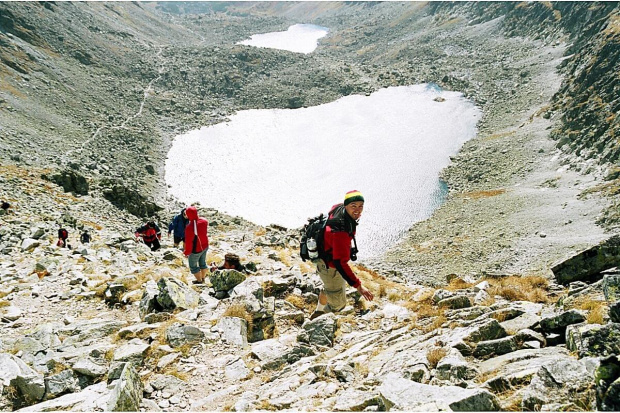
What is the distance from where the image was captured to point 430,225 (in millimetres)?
39688

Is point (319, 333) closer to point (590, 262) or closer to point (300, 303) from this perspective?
point (300, 303)

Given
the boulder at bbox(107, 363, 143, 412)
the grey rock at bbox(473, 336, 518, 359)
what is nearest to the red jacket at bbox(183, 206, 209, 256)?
the boulder at bbox(107, 363, 143, 412)

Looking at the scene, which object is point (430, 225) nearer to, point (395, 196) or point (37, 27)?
point (395, 196)

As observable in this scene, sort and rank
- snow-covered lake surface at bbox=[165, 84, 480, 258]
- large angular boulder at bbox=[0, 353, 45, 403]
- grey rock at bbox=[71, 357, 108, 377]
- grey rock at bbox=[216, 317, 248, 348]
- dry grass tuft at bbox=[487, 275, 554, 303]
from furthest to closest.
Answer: snow-covered lake surface at bbox=[165, 84, 480, 258] → dry grass tuft at bbox=[487, 275, 554, 303] → grey rock at bbox=[216, 317, 248, 348] → grey rock at bbox=[71, 357, 108, 377] → large angular boulder at bbox=[0, 353, 45, 403]

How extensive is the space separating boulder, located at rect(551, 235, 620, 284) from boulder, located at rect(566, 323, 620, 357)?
753cm

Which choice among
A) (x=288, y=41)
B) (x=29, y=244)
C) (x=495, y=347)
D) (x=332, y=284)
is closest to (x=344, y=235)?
(x=332, y=284)

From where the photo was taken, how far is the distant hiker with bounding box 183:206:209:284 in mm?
12991

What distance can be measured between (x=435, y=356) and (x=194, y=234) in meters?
8.77

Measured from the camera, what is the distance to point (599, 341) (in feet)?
17.5

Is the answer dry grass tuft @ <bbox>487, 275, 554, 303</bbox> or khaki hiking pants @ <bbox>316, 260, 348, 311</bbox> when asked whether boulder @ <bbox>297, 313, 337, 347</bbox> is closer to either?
khaki hiking pants @ <bbox>316, 260, 348, 311</bbox>

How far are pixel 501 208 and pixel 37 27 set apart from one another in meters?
82.5

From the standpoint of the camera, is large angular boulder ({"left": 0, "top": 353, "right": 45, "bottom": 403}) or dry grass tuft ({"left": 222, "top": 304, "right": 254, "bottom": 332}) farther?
dry grass tuft ({"left": 222, "top": 304, "right": 254, "bottom": 332})

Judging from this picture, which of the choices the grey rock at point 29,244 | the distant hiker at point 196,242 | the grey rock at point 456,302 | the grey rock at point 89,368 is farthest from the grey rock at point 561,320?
the grey rock at point 29,244

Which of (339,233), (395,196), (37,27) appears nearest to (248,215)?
(395,196)
